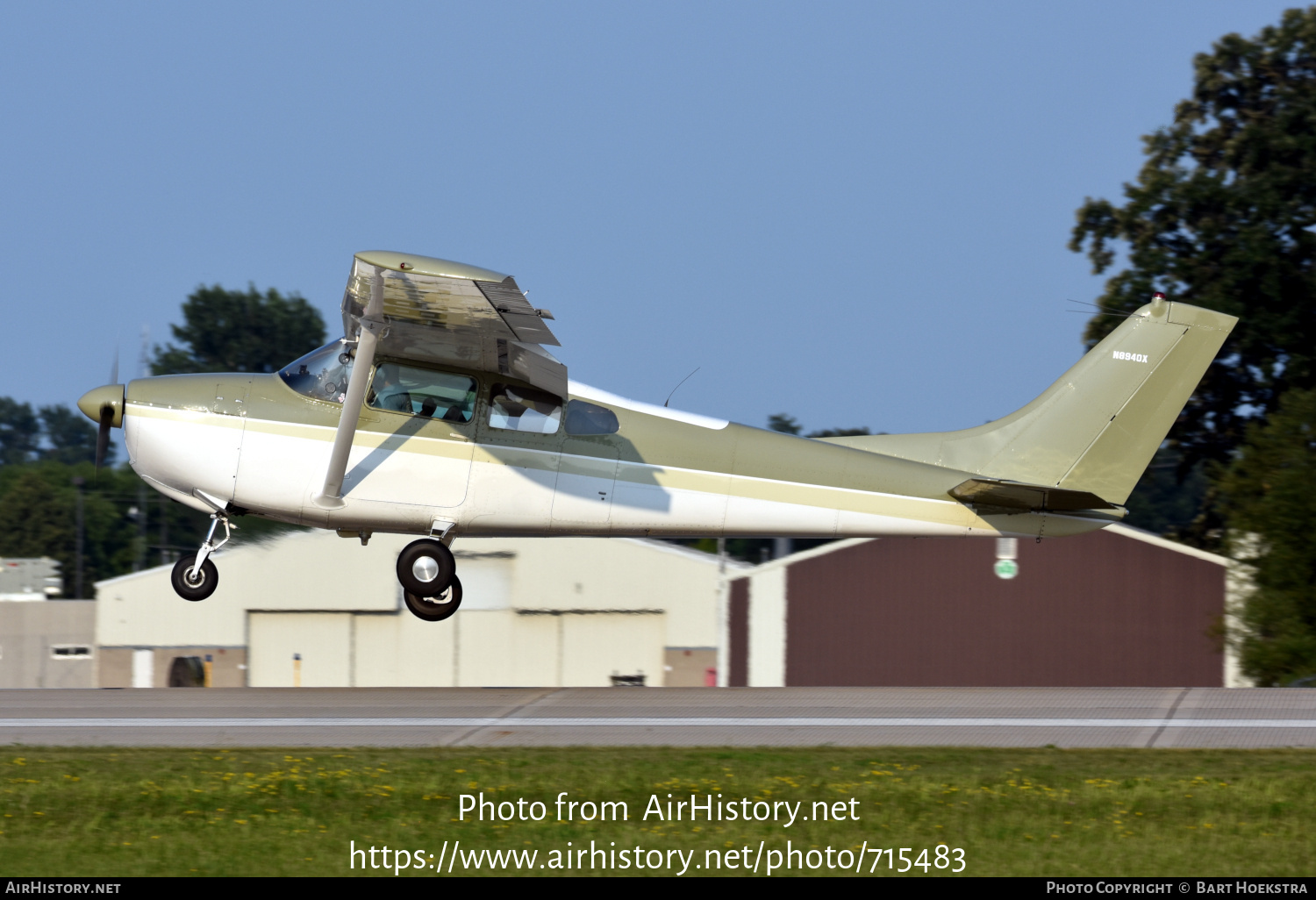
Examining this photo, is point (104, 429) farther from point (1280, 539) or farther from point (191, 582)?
point (1280, 539)

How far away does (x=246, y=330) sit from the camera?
83688mm

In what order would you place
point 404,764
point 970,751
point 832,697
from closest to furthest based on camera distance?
point 404,764, point 970,751, point 832,697

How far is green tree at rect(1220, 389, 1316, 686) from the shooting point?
23.3 meters

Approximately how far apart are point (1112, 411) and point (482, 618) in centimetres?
2179

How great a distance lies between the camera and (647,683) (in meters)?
33.6

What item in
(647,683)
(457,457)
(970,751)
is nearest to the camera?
(970,751)

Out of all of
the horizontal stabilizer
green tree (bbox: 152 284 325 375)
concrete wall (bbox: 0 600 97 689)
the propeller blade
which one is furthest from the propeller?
green tree (bbox: 152 284 325 375)

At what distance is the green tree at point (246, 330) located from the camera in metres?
81.5

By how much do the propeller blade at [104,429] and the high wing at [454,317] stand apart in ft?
8.03

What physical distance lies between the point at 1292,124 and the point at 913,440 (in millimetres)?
22921

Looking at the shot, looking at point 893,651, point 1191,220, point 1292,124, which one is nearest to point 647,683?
point 893,651

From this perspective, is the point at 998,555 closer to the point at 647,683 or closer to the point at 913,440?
the point at 647,683

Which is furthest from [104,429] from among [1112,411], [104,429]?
[1112,411]

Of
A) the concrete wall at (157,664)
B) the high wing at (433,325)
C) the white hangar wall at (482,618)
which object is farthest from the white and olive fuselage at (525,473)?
the concrete wall at (157,664)
